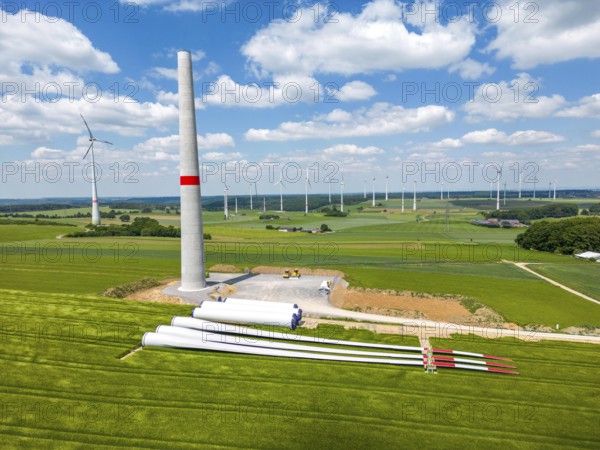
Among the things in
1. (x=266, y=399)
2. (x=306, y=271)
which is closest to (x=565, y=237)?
(x=306, y=271)

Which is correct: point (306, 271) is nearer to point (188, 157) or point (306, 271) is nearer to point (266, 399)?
point (188, 157)

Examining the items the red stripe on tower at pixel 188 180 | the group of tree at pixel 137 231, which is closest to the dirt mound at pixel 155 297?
the red stripe on tower at pixel 188 180

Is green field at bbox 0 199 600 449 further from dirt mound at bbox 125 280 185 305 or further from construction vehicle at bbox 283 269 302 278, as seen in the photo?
construction vehicle at bbox 283 269 302 278

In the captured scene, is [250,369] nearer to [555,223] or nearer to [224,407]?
[224,407]

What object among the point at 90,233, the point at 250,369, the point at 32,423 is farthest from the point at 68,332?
the point at 90,233

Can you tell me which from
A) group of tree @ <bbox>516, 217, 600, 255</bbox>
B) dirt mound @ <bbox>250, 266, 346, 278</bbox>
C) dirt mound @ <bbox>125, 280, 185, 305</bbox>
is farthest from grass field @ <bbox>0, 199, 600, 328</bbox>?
dirt mound @ <bbox>125, 280, 185, 305</bbox>

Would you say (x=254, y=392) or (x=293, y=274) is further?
(x=293, y=274)
